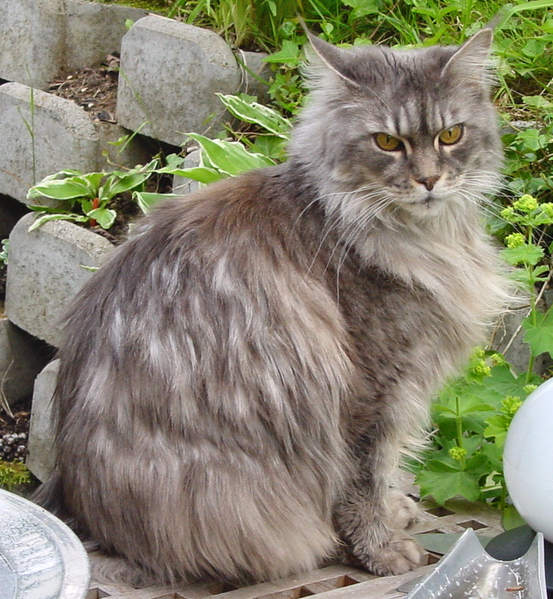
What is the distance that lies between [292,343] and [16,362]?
2.45m

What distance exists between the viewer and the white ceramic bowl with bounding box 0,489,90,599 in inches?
50.6

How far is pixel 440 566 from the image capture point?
74.2 inches

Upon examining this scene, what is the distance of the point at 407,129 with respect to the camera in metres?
2.02

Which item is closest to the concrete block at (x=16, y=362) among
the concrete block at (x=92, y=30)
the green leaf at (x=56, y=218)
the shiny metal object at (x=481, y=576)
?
the green leaf at (x=56, y=218)

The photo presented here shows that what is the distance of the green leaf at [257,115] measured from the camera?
3549mm

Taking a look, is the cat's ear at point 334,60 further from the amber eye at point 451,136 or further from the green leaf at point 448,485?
the green leaf at point 448,485

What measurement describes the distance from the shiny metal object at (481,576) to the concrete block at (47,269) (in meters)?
1.97

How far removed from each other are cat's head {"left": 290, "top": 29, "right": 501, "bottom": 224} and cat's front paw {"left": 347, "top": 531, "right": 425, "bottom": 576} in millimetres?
839

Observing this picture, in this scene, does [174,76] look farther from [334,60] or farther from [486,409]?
[486,409]

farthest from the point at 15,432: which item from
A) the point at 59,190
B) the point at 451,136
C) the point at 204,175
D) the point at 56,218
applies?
the point at 451,136

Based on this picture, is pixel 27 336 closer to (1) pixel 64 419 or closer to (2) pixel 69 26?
(2) pixel 69 26

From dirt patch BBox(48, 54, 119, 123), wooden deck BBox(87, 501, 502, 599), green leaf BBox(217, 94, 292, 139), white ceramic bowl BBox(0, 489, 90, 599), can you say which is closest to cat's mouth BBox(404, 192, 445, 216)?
→ wooden deck BBox(87, 501, 502, 599)

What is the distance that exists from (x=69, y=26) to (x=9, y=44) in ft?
1.13

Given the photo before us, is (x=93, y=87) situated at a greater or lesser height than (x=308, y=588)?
greater
